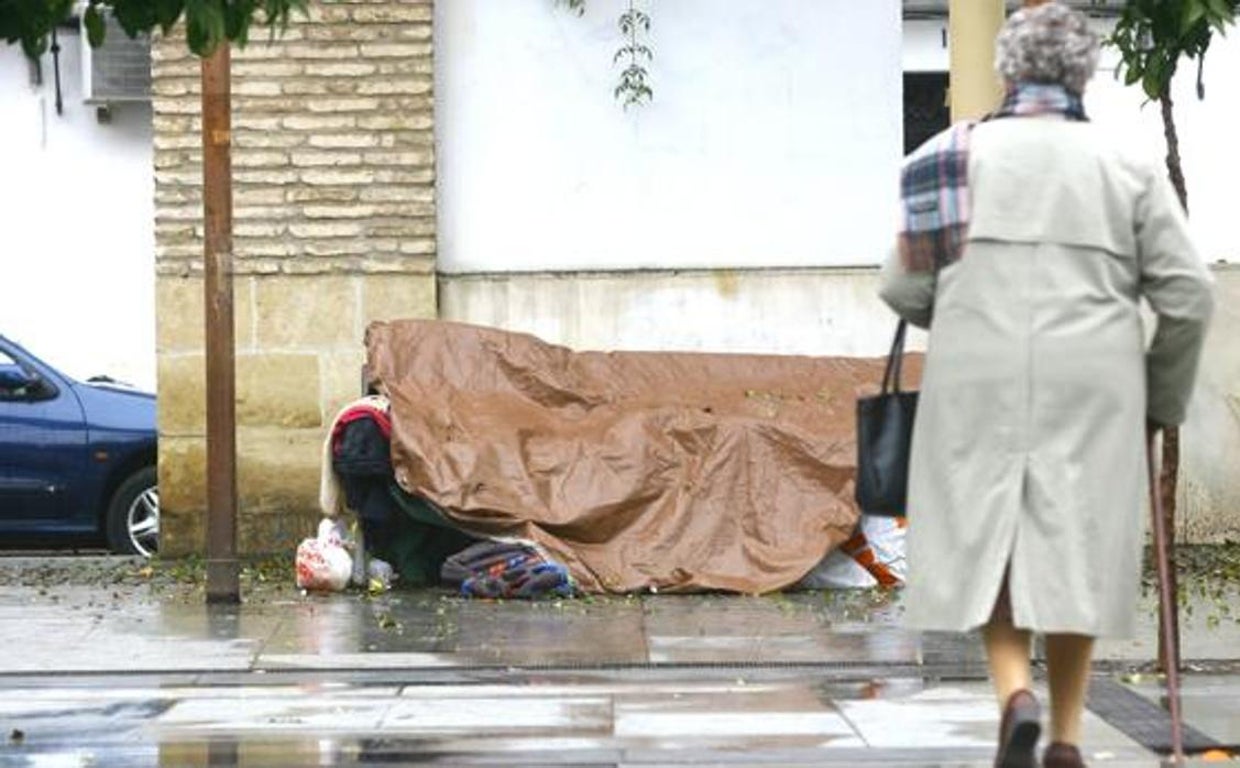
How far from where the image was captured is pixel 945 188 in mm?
6453

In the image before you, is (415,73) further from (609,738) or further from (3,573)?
(609,738)

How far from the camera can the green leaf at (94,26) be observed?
7.56 metres

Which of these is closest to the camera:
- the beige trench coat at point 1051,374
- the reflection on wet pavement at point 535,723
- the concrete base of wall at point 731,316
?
the beige trench coat at point 1051,374

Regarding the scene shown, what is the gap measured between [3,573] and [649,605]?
449cm

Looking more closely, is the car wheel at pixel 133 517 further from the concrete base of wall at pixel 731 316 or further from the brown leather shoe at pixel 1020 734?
the brown leather shoe at pixel 1020 734

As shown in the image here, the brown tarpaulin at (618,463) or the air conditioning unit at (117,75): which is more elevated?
the air conditioning unit at (117,75)

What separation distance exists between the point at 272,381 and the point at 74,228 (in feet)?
26.5

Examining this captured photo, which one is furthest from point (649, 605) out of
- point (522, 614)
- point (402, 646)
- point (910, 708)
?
point (910, 708)

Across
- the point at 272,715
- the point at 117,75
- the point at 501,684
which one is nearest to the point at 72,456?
the point at 117,75

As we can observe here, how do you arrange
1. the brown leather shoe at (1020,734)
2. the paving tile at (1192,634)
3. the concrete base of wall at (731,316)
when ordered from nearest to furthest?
the brown leather shoe at (1020,734)
the paving tile at (1192,634)
the concrete base of wall at (731,316)

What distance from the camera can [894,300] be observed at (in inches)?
260

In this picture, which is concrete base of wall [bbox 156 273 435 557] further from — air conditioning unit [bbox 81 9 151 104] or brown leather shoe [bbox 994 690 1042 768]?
brown leather shoe [bbox 994 690 1042 768]

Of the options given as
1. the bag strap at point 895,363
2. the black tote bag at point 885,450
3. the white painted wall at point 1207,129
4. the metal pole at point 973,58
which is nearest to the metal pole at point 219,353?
the metal pole at point 973,58

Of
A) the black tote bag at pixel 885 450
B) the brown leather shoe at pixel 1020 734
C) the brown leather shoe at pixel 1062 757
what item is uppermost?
the black tote bag at pixel 885 450
